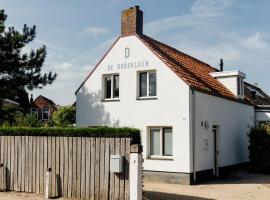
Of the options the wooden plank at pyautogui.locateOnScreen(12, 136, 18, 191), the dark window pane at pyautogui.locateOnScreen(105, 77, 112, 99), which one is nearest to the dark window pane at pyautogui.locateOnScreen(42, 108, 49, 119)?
the dark window pane at pyautogui.locateOnScreen(105, 77, 112, 99)

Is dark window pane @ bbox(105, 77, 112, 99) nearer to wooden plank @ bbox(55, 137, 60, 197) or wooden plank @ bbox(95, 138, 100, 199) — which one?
wooden plank @ bbox(55, 137, 60, 197)

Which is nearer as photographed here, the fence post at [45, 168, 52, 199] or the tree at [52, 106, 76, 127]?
the fence post at [45, 168, 52, 199]

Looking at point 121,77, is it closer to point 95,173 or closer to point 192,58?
point 192,58

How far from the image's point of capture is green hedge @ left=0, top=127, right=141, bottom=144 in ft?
41.7

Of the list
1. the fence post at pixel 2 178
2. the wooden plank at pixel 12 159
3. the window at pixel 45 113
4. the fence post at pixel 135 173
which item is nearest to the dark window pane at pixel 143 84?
the wooden plank at pixel 12 159

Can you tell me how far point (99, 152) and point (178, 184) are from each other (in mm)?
6177

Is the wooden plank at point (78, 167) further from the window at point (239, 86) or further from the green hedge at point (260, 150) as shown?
the window at point (239, 86)

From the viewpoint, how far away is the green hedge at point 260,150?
22.7 meters

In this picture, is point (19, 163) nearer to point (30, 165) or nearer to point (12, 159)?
point (12, 159)

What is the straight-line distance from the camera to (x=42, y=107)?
66750mm

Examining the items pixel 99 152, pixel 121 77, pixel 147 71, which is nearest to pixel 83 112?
pixel 121 77

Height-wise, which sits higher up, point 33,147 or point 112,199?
point 33,147

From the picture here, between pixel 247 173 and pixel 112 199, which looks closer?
pixel 112 199

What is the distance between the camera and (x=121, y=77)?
21172 mm
